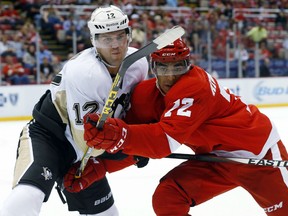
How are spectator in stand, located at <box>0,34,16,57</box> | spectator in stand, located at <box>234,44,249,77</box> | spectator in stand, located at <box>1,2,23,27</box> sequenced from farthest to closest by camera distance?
spectator in stand, located at <box>234,44,249,77</box> → spectator in stand, located at <box>1,2,23,27</box> → spectator in stand, located at <box>0,34,16,57</box>

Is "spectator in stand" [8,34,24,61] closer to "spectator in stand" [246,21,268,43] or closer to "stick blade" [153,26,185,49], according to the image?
"spectator in stand" [246,21,268,43]

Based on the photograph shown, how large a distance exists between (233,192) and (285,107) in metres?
4.22

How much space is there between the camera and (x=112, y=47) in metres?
2.44

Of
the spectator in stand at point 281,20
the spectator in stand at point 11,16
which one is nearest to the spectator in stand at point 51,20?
the spectator in stand at point 11,16

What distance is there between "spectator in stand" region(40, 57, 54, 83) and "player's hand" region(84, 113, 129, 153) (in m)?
4.92

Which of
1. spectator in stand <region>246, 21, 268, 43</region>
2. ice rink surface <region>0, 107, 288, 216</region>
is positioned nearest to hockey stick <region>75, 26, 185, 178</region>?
ice rink surface <region>0, 107, 288, 216</region>

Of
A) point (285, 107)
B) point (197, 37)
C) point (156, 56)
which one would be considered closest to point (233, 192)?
point (156, 56)

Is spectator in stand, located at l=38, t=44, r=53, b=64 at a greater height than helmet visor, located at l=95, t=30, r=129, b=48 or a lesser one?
lesser

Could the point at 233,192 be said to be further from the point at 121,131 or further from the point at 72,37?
the point at 72,37

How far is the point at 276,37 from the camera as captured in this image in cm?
908

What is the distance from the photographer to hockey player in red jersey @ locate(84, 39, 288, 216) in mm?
2244

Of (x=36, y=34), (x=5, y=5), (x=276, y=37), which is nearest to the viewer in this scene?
(x=36, y=34)

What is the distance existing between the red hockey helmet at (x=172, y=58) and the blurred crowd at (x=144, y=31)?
4.69 metres

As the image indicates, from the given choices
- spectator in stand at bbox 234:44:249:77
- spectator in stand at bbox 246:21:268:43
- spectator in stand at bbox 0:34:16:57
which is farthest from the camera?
spectator in stand at bbox 246:21:268:43
